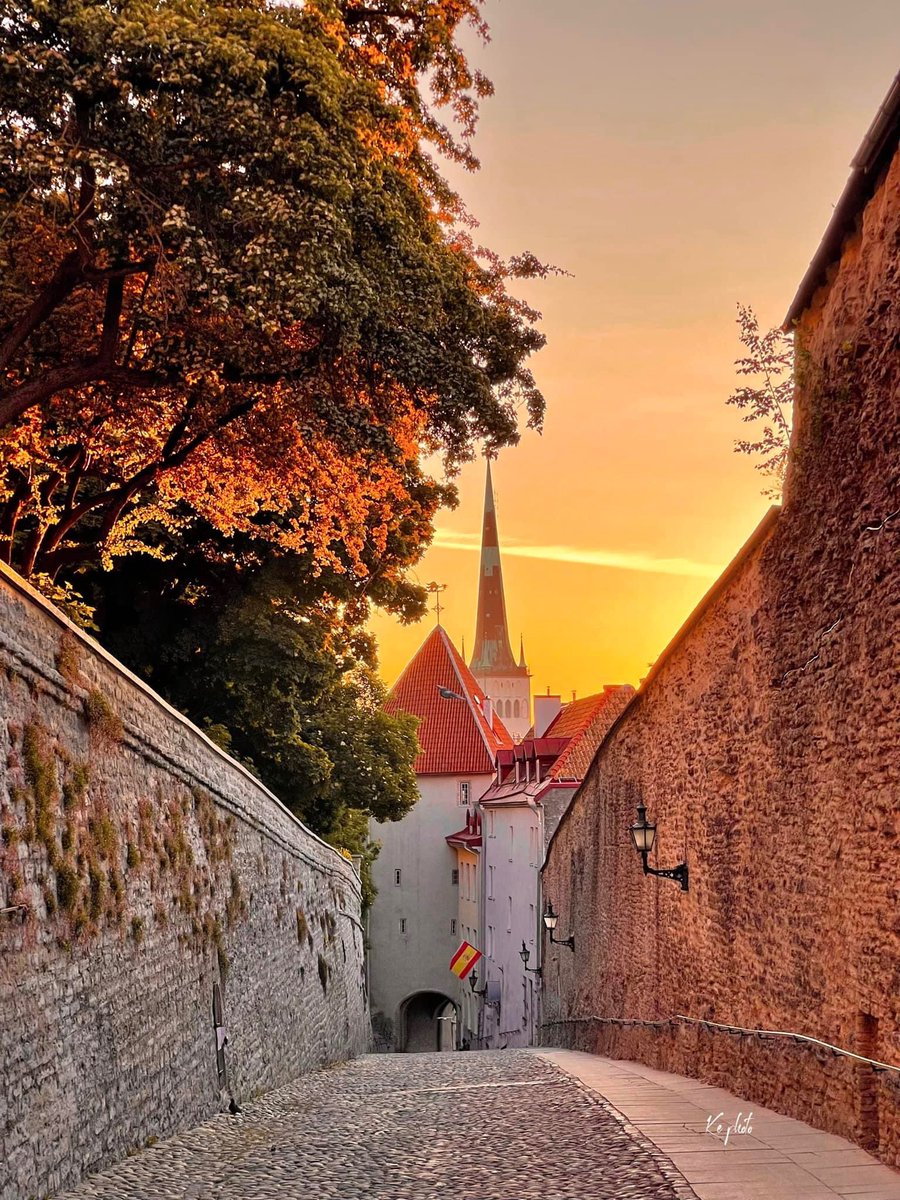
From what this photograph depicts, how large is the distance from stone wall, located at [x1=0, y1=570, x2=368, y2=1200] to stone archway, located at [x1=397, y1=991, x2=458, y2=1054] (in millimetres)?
42451

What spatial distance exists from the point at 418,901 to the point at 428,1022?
550 centimetres

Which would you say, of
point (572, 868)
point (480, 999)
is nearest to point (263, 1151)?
point (572, 868)

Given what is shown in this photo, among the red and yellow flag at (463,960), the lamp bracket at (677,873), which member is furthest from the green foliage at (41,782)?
the red and yellow flag at (463,960)

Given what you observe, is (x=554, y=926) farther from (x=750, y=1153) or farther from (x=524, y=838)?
(x=750, y=1153)

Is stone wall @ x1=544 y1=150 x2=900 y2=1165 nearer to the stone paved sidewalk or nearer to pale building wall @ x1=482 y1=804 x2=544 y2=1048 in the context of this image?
the stone paved sidewalk

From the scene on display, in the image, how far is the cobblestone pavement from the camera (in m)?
7.52

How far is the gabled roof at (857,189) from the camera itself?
6980 mm

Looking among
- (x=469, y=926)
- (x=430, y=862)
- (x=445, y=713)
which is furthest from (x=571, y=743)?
(x=430, y=862)

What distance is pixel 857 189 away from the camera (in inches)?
303

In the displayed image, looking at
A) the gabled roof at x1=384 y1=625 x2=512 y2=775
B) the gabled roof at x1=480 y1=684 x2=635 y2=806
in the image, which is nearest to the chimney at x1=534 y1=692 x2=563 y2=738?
the gabled roof at x1=480 y1=684 x2=635 y2=806

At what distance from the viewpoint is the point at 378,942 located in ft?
185

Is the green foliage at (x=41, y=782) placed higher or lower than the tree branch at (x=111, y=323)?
lower

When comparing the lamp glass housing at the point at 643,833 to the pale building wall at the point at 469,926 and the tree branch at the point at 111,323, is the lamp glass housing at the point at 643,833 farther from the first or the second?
the pale building wall at the point at 469,926

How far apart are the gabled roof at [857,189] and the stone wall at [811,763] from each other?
10 cm
